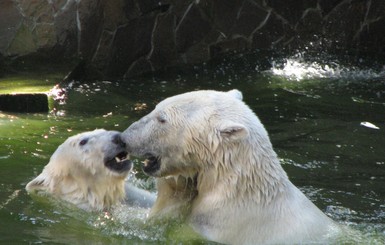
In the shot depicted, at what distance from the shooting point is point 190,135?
15.0 feet

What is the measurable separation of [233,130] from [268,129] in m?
3.86

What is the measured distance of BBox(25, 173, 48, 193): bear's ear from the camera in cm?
574

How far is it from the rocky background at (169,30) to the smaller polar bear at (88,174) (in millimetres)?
4691

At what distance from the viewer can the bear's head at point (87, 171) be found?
5664 mm

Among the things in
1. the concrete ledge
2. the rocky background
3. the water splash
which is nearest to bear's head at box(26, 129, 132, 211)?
the concrete ledge

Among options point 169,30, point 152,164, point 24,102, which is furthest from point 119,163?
point 169,30

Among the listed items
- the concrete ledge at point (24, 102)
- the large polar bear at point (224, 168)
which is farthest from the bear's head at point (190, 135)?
the concrete ledge at point (24, 102)

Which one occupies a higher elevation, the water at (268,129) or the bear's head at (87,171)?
the bear's head at (87,171)

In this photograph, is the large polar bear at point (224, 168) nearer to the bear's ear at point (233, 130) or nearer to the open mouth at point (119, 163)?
the bear's ear at point (233, 130)

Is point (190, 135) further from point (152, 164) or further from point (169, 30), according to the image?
point (169, 30)

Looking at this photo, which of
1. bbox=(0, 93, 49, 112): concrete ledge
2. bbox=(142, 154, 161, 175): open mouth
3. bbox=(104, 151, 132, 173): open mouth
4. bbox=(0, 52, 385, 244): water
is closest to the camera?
bbox=(142, 154, 161, 175): open mouth

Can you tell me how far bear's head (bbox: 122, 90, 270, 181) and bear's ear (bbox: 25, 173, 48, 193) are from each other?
1325mm

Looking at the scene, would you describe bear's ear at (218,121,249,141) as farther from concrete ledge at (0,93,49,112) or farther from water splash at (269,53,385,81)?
water splash at (269,53,385,81)

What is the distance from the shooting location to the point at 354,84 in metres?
10.8
